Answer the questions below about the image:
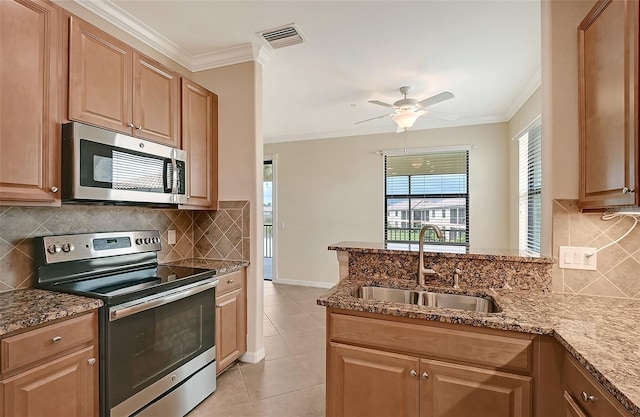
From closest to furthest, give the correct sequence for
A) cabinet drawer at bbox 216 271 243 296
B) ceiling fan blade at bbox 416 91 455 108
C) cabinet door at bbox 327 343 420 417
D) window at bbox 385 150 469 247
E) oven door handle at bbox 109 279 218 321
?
1. cabinet door at bbox 327 343 420 417
2. oven door handle at bbox 109 279 218 321
3. cabinet drawer at bbox 216 271 243 296
4. ceiling fan blade at bbox 416 91 455 108
5. window at bbox 385 150 469 247

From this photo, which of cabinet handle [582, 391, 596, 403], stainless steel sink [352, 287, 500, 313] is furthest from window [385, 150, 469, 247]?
cabinet handle [582, 391, 596, 403]

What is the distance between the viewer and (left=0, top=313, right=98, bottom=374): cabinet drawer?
3.94 feet

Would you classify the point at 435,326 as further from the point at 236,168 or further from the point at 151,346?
the point at 236,168

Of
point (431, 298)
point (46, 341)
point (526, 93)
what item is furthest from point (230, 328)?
point (526, 93)

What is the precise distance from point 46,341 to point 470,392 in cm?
179

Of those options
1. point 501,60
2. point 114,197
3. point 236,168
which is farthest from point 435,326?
point 501,60

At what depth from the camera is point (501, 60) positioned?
9.44 ft

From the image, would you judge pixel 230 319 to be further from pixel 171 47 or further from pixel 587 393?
pixel 171 47

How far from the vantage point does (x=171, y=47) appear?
2.65 meters

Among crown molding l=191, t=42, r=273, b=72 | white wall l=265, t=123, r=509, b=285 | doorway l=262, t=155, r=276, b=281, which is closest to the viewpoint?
crown molding l=191, t=42, r=273, b=72

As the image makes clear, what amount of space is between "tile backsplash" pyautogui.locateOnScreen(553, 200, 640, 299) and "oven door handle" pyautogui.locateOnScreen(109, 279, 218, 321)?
2.11 metres

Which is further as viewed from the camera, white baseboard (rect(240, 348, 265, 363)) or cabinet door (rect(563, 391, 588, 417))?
white baseboard (rect(240, 348, 265, 363))

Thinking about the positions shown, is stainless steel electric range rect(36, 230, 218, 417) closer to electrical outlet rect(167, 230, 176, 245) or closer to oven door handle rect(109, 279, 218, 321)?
oven door handle rect(109, 279, 218, 321)

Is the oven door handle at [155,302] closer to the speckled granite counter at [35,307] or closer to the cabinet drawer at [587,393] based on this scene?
the speckled granite counter at [35,307]
